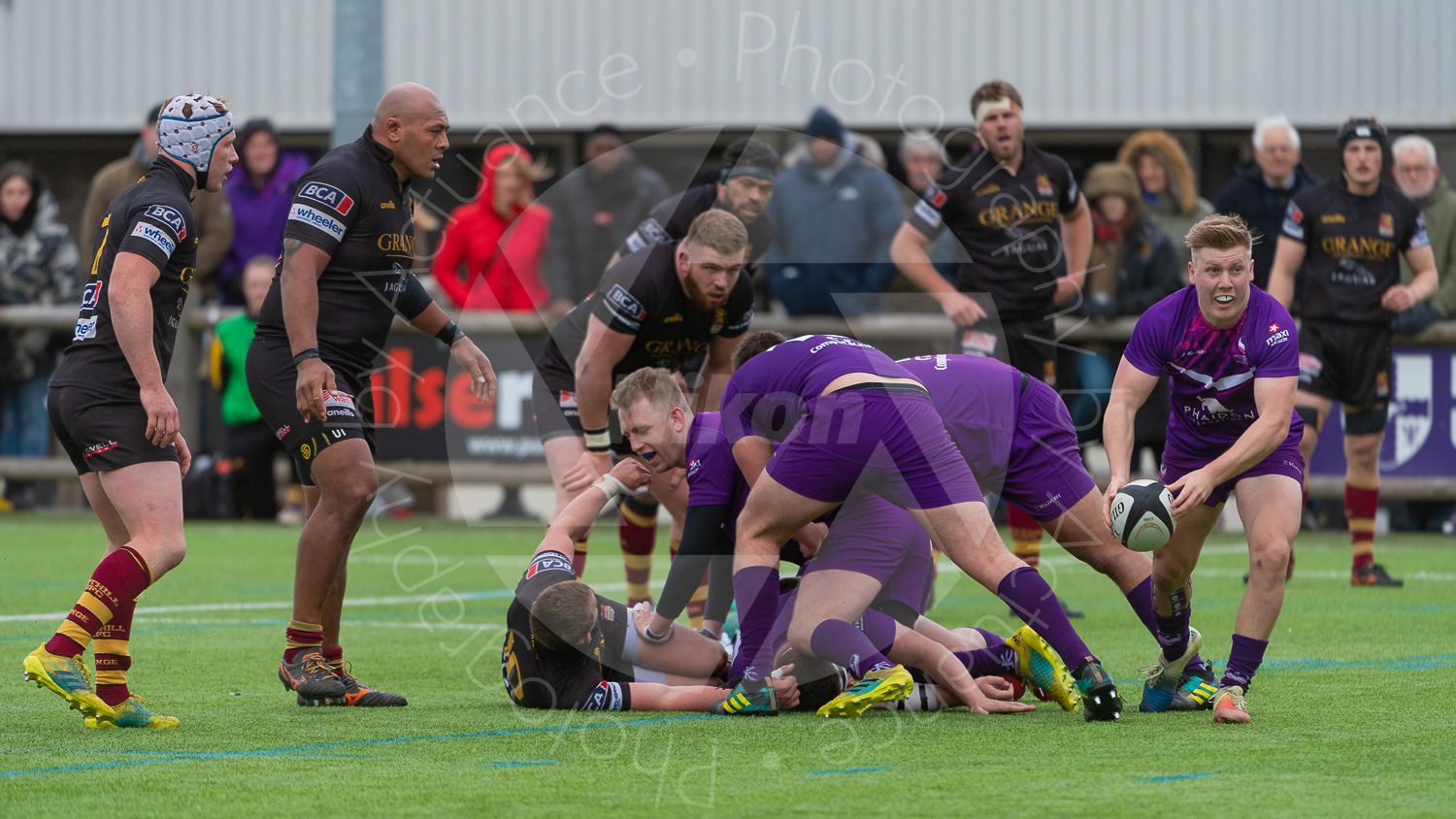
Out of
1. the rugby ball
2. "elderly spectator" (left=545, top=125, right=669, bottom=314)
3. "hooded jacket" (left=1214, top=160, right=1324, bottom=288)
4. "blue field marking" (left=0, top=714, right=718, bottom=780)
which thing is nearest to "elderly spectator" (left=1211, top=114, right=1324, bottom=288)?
"hooded jacket" (left=1214, top=160, right=1324, bottom=288)

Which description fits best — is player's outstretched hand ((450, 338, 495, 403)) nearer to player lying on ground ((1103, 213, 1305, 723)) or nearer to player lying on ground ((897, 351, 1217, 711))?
player lying on ground ((897, 351, 1217, 711))

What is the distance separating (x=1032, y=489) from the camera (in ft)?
21.7

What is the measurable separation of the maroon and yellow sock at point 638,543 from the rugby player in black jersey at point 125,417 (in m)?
3.23

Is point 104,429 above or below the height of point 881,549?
above

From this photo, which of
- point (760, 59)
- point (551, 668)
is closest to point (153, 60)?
point (760, 59)

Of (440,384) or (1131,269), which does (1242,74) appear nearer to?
(1131,269)

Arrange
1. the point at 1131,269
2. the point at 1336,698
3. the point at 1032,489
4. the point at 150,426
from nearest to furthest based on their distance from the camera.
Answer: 1. the point at 150,426
2. the point at 1336,698
3. the point at 1032,489
4. the point at 1131,269

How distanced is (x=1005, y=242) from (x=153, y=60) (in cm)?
999

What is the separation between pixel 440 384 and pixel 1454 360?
768 centimetres

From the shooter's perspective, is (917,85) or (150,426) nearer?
(150,426)

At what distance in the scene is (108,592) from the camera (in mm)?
5688

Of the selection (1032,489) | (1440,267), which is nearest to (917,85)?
(1440,267)

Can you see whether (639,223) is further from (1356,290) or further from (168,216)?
(168,216)

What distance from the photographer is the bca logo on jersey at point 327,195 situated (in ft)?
20.2
